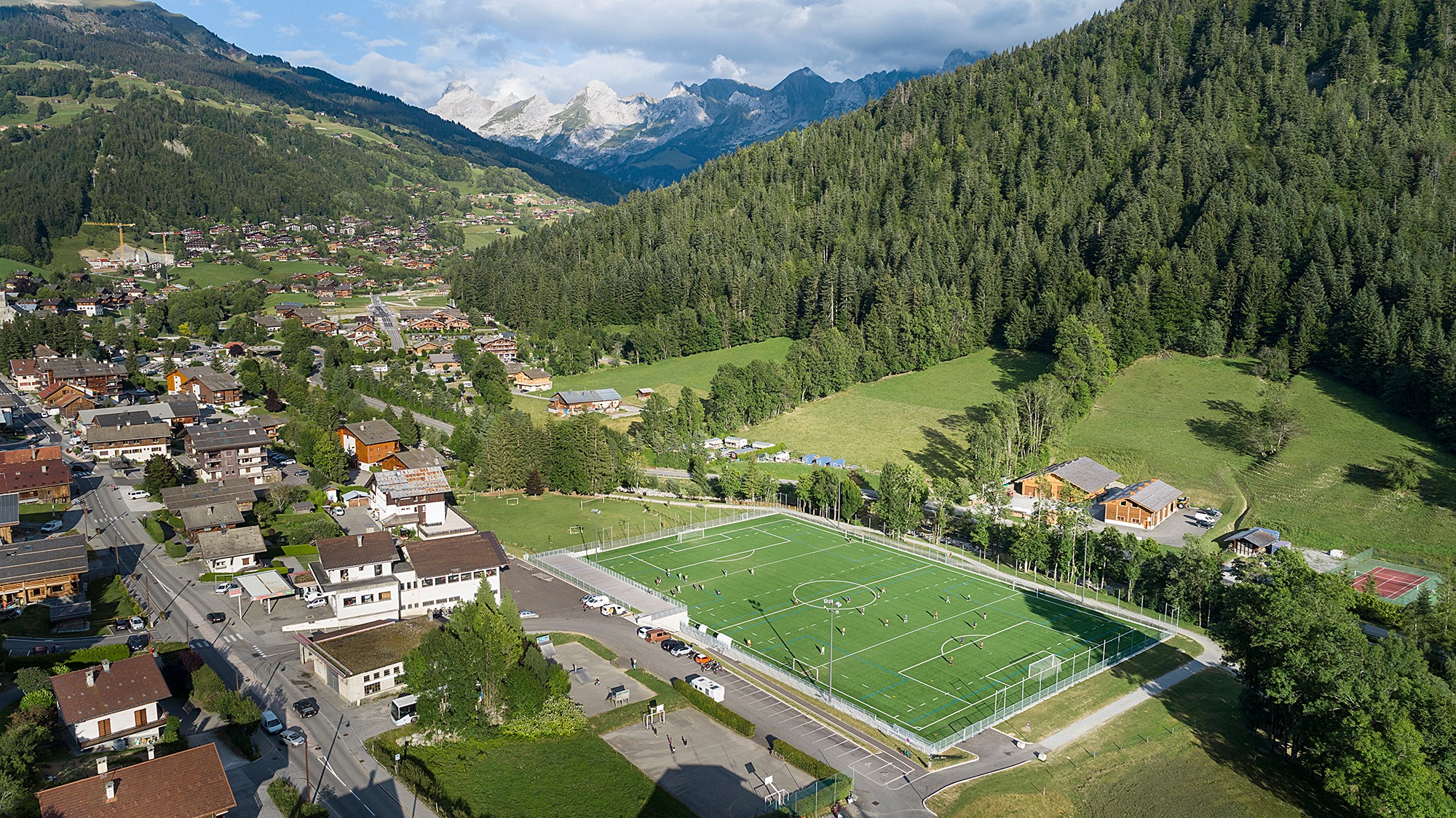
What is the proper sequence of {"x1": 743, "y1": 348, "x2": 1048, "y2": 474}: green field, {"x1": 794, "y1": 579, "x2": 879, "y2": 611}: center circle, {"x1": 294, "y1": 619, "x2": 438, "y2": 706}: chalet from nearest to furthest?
{"x1": 294, "y1": 619, "x2": 438, "y2": 706}: chalet
{"x1": 794, "y1": 579, "x2": 879, "y2": 611}: center circle
{"x1": 743, "y1": 348, "x2": 1048, "y2": 474}: green field

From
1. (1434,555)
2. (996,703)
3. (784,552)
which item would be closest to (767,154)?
(784,552)

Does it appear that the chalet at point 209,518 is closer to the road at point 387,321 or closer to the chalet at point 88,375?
the chalet at point 88,375

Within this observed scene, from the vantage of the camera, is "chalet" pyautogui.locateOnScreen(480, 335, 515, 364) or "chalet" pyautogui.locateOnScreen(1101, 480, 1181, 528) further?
"chalet" pyautogui.locateOnScreen(480, 335, 515, 364)

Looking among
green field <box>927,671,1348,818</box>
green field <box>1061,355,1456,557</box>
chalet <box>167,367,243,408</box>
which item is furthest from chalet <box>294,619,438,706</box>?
chalet <box>167,367,243,408</box>

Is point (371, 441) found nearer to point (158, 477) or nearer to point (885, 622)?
point (158, 477)

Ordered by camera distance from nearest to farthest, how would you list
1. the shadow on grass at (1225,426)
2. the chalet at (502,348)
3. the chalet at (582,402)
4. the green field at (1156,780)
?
the green field at (1156,780), the shadow on grass at (1225,426), the chalet at (582,402), the chalet at (502,348)

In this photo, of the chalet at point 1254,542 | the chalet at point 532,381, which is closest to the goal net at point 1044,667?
the chalet at point 1254,542

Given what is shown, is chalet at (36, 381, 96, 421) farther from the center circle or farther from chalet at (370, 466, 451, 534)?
the center circle

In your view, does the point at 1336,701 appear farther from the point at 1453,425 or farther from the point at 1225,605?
the point at 1453,425
